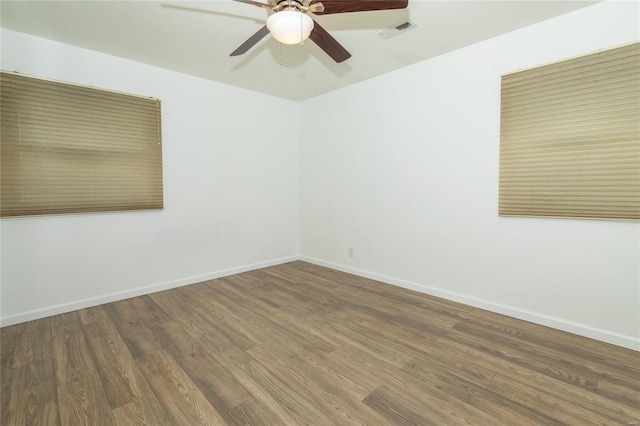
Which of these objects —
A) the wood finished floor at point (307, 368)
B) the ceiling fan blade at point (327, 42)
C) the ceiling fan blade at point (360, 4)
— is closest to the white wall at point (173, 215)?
the wood finished floor at point (307, 368)

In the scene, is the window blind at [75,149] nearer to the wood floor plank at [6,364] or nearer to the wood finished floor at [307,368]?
the wood floor plank at [6,364]

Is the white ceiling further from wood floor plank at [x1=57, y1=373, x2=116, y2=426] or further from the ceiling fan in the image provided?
wood floor plank at [x1=57, y1=373, x2=116, y2=426]

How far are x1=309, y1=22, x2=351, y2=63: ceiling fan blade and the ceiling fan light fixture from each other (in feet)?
0.44

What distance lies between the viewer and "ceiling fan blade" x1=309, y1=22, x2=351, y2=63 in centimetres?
197

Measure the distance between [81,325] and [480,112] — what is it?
441cm

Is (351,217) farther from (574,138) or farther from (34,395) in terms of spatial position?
(34,395)

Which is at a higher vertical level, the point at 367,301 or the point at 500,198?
the point at 500,198

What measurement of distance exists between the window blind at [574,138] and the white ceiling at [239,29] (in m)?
0.56

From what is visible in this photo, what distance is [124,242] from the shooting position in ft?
10.6

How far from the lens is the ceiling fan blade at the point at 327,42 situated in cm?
197

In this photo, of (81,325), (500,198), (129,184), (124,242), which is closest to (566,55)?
(500,198)

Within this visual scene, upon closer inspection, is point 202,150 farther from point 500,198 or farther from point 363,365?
point 500,198

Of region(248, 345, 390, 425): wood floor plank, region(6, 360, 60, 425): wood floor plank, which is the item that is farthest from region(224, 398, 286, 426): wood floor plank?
region(6, 360, 60, 425): wood floor plank

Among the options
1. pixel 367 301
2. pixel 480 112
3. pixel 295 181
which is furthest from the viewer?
pixel 295 181
